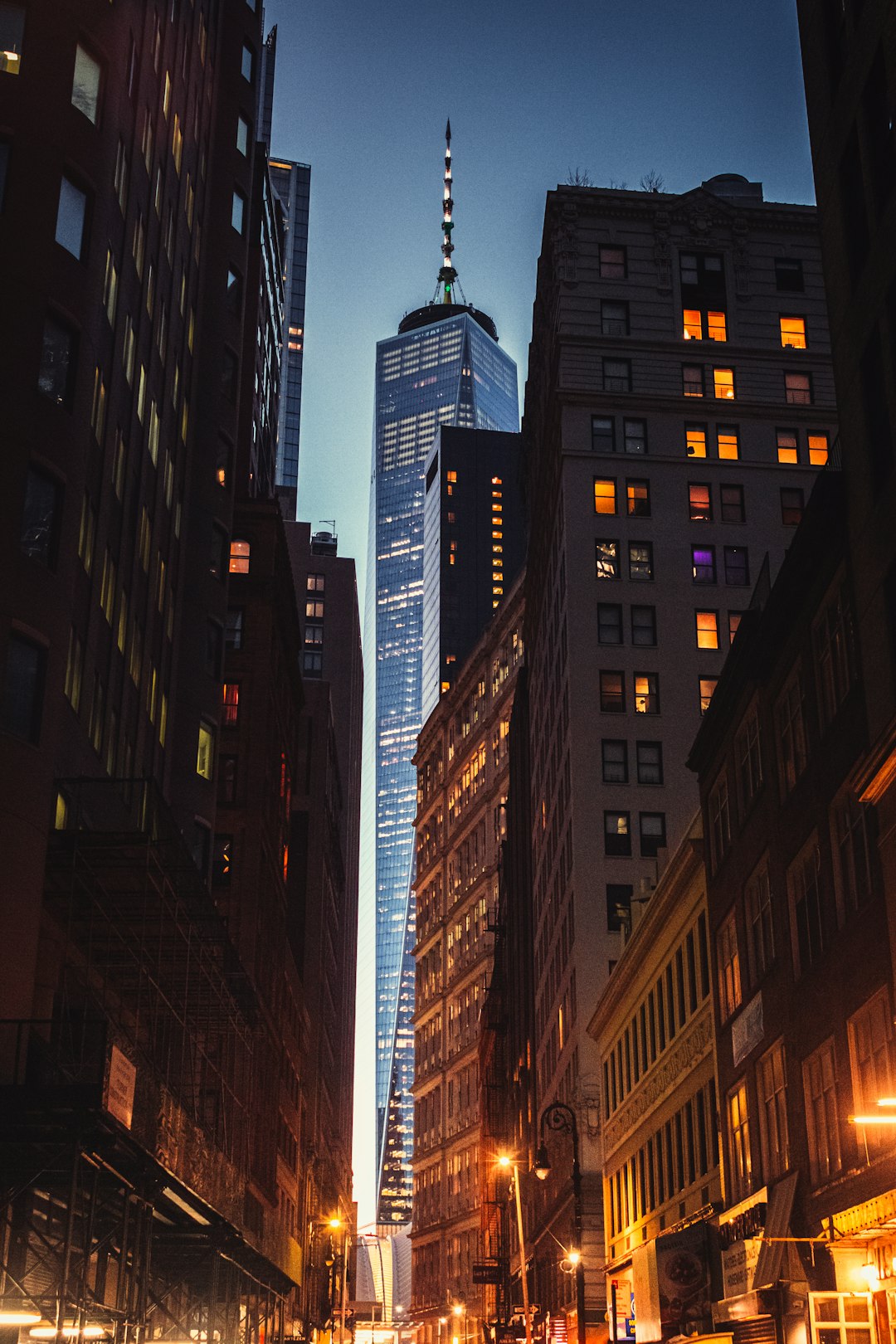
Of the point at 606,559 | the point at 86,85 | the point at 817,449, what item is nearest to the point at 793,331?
the point at 817,449

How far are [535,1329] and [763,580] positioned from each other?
60448 mm

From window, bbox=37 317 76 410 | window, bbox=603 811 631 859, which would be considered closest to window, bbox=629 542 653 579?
window, bbox=603 811 631 859

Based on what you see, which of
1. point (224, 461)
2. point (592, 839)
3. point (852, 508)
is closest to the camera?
point (852, 508)

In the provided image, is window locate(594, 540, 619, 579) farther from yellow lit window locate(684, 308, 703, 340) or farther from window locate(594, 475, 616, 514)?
yellow lit window locate(684, 308, 703, 340)

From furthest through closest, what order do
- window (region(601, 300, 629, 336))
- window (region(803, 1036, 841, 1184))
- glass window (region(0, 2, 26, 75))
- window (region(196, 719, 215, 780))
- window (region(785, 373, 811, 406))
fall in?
window (region(785, 373, 811, 406)) < window (region(601, 300, 629, 336)) < window (region(196, 719, 215, 780)) < glass window (region(0, 2, 26, 75)) < window (region(803, 1036, 841, 1184))

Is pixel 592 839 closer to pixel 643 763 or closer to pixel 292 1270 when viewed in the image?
pixel 643 763

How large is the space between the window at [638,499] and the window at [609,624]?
6.07 meters

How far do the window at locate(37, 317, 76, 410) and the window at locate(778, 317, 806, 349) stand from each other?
6149cm

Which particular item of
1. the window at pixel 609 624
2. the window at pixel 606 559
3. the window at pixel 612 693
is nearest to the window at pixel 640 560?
A: the window at pixel 606 559

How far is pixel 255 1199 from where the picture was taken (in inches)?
2798

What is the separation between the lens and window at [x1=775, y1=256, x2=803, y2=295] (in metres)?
92.8

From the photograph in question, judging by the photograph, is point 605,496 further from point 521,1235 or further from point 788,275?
point 521,1235

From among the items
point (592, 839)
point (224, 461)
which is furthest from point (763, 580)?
point (592, 839)

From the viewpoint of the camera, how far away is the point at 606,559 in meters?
82.8
